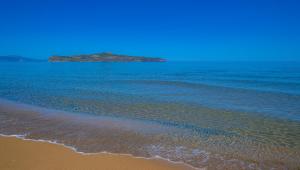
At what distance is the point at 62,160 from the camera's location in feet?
24.5

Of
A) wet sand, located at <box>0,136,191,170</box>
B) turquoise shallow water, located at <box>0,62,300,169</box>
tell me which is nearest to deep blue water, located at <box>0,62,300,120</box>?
turquoise shallow water, located at <box>0,62,300,169</box>

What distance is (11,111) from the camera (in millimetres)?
14883

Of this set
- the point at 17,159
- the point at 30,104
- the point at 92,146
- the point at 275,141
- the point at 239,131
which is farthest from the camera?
the point at 30,104

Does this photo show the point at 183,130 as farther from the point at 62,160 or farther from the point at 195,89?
the point at 195,89

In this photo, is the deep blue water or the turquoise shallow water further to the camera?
the deep blue water

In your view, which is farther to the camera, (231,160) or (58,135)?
(58,135)

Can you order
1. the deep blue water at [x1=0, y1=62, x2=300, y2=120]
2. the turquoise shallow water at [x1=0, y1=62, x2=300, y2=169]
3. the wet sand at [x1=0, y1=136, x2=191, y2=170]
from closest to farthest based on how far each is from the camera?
the wet sand at [x1=0, y1=136, x2=191, y2=170], the turquoise shallow water at [x1=0, y1=62, x2=300, y2=169], the deep blue water at [x1=0, y1=62, x2=300, y2=120]

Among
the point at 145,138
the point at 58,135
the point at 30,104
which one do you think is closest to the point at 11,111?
the point at 30,104

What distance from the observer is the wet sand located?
700cm

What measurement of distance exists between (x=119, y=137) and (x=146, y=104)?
737 cm

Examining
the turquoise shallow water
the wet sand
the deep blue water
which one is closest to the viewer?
the wet sand

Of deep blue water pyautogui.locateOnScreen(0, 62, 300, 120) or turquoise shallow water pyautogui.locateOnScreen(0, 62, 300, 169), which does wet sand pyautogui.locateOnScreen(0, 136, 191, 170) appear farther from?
deep blue water pyautogui.locateOnScreen(0, 62, 300, 120)

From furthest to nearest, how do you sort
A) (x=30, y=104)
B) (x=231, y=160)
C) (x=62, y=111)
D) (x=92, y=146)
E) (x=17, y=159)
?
(x=30, y=104)
(x=62, y=111)
(x=92, y=146)
(x=231, y=160)
(x=17, y=159)

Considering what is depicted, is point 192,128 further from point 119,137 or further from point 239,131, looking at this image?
point 119,137
